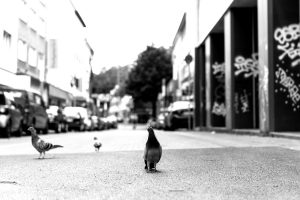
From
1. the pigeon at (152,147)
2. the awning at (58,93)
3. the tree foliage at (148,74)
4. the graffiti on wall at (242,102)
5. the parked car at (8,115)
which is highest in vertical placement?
the tree foliage at (148,74)

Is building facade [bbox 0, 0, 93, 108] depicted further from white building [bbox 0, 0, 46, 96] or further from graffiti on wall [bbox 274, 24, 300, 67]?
graffiti on wall [bbox 274, 24, 300, 67]

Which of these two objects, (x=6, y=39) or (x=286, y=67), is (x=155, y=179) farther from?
(x=6, y=39)

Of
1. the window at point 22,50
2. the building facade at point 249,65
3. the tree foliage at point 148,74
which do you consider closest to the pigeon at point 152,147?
the building facade at point 249,65

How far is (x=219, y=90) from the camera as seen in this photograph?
3472cm

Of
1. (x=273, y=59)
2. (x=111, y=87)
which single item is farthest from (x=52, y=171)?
(x=111, y=87)

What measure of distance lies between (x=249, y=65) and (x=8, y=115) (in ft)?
38.4

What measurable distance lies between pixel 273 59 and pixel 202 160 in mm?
10836

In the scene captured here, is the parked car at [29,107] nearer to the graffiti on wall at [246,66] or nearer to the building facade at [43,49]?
the building facade at [43,49]

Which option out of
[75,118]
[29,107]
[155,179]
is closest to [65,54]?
[75,118]

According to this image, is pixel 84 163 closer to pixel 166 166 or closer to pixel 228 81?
pixel 166 166

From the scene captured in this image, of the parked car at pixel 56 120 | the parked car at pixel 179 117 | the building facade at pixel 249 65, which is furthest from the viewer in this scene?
the parked car at pixel 179 117

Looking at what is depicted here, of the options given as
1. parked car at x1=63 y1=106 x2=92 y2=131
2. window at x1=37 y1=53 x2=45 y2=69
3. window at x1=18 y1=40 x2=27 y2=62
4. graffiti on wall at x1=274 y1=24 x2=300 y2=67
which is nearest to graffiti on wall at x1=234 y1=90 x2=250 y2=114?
graffiti on wall at x1=274 y1=24 x2=300 y2=67

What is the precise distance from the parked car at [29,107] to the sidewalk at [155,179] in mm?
15144

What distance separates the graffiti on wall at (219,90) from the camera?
113 ft
